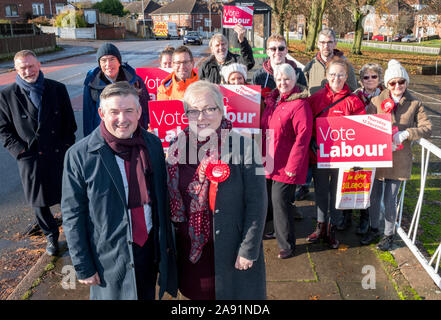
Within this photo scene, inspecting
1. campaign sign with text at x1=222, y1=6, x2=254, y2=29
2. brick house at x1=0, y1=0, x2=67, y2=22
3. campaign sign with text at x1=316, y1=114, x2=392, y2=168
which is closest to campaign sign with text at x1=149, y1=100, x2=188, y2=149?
campaign sign with text at x1=316, y1=114, x2=392, y2=168

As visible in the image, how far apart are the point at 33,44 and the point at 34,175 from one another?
33.9m

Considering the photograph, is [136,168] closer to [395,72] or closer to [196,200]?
[196,200]

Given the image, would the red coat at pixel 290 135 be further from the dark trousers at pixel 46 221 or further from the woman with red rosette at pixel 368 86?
the dark trousers at pixel 46 221

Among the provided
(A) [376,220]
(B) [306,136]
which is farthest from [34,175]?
(A) [376,220]

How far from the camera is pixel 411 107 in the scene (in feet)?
13.2

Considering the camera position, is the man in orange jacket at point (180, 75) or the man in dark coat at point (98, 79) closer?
the man in dark coat at point (98, 79)

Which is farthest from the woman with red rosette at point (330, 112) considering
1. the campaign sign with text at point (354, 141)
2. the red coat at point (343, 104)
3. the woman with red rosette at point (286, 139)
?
the woman with red rosette at point (286, 139)

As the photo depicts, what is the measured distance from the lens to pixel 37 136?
13.8ft

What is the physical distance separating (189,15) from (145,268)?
95750 millimetres

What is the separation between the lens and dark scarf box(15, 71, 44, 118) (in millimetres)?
4121

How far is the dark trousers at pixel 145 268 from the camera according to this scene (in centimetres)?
265

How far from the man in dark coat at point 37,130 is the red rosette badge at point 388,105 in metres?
3.63

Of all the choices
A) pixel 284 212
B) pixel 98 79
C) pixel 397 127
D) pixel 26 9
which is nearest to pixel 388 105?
pixel 397 127

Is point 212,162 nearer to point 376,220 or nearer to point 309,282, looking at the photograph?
point 309,282
